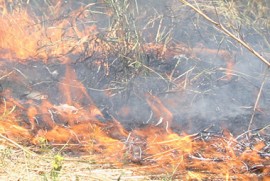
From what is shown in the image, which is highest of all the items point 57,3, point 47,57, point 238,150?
point 57,3

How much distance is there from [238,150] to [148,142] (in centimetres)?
83

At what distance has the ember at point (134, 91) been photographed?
147 inches

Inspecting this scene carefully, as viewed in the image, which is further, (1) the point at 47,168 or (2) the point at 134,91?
(2) the point at 134,91

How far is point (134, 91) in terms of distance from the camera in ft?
15.9

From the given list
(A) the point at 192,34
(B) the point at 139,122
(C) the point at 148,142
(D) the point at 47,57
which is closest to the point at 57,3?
(D) the point at 47,57

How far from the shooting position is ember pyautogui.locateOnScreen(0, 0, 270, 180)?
3.73m

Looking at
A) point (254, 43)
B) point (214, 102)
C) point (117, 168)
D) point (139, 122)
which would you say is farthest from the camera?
point (254, 43)

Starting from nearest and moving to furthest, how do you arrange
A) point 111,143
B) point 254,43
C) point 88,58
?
1. point 111,143
2. point 88,58
3. point 254,43

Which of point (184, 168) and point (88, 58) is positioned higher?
point (88, 58)

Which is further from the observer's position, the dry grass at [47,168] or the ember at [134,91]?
the ember at [134,91]

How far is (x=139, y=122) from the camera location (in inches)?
171

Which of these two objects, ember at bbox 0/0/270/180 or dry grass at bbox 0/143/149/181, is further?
ember at bbox 0/0/270/180

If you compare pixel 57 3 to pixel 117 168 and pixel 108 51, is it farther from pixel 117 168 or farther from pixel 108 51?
pixel 117 168

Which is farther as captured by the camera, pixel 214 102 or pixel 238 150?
pixel 214 102
